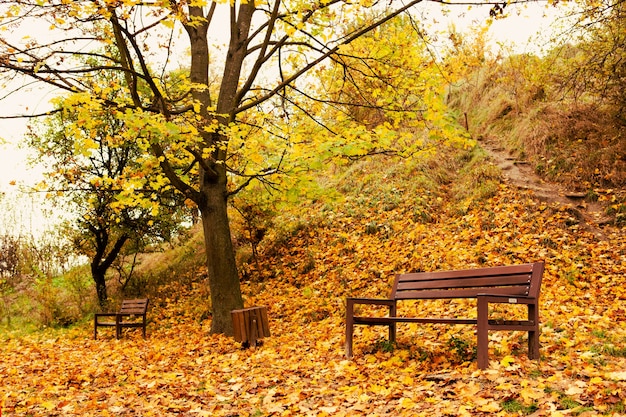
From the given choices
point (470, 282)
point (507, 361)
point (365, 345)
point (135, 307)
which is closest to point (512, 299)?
point (507, 361)

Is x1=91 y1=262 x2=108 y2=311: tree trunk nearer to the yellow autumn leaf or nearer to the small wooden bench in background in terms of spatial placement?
the small wooden bench in background

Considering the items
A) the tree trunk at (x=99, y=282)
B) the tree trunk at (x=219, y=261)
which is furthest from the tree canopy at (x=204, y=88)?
the tree trunk at (x=99, y=282)

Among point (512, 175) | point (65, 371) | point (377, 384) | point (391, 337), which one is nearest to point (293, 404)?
point (377, 384)

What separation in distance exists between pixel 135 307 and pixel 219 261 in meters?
3.30

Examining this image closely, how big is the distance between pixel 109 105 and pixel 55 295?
847 centimetres

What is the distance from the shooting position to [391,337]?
6.07 metres

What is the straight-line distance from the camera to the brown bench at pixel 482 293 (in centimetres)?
458

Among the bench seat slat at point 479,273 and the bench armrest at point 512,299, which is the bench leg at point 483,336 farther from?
the bench seat slat at point 479,273

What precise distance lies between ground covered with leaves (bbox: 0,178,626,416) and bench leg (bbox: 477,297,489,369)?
11cm

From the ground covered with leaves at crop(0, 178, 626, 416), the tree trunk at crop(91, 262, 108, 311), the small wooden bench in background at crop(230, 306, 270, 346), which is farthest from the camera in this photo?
the tree trunk at crop(91, 262, 108, 311)

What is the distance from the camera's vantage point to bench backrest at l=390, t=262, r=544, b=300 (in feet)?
15.9

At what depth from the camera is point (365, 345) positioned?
628cm

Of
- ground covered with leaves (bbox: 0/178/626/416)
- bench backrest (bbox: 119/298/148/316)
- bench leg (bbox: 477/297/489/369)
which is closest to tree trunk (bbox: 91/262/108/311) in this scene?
ground covered with leaves (bbox: 0/178/626/416)

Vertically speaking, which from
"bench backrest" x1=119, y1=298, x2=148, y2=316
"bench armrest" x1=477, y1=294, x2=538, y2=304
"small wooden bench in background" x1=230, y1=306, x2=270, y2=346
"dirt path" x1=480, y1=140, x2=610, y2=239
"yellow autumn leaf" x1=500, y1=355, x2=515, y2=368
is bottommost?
"bench backrest" x1=119, y1=298, x2=148, y2=316
